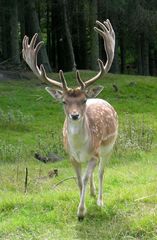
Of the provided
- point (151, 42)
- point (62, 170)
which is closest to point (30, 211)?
point (62, 170)

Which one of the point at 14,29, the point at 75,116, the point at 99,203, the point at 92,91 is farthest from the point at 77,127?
the point at 14,29

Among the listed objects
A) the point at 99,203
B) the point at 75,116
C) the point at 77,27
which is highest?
the point at 75,116

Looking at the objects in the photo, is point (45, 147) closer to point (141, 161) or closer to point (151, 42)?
point (141, 161)

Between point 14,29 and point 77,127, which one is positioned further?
point 14,29

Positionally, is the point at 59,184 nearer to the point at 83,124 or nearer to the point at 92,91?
the point at 83,124

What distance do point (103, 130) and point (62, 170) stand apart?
3417 mm

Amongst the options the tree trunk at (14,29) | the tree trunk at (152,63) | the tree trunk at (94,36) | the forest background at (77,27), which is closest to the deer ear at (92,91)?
the forest background at (77,27)

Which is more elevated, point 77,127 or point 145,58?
point 77,127

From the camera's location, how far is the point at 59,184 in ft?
29.7

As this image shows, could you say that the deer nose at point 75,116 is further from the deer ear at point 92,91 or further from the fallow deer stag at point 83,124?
the deer ear at point 92,91

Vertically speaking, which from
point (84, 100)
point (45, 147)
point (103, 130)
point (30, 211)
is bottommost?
point (45, 147)

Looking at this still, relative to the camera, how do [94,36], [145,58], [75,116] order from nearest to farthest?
[75,116] → [94,36] → [145,58]

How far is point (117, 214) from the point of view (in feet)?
22.5

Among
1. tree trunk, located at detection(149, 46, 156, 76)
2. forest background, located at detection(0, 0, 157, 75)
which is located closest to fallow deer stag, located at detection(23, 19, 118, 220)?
forest background, located at detection(0, 0, 157, 75)
